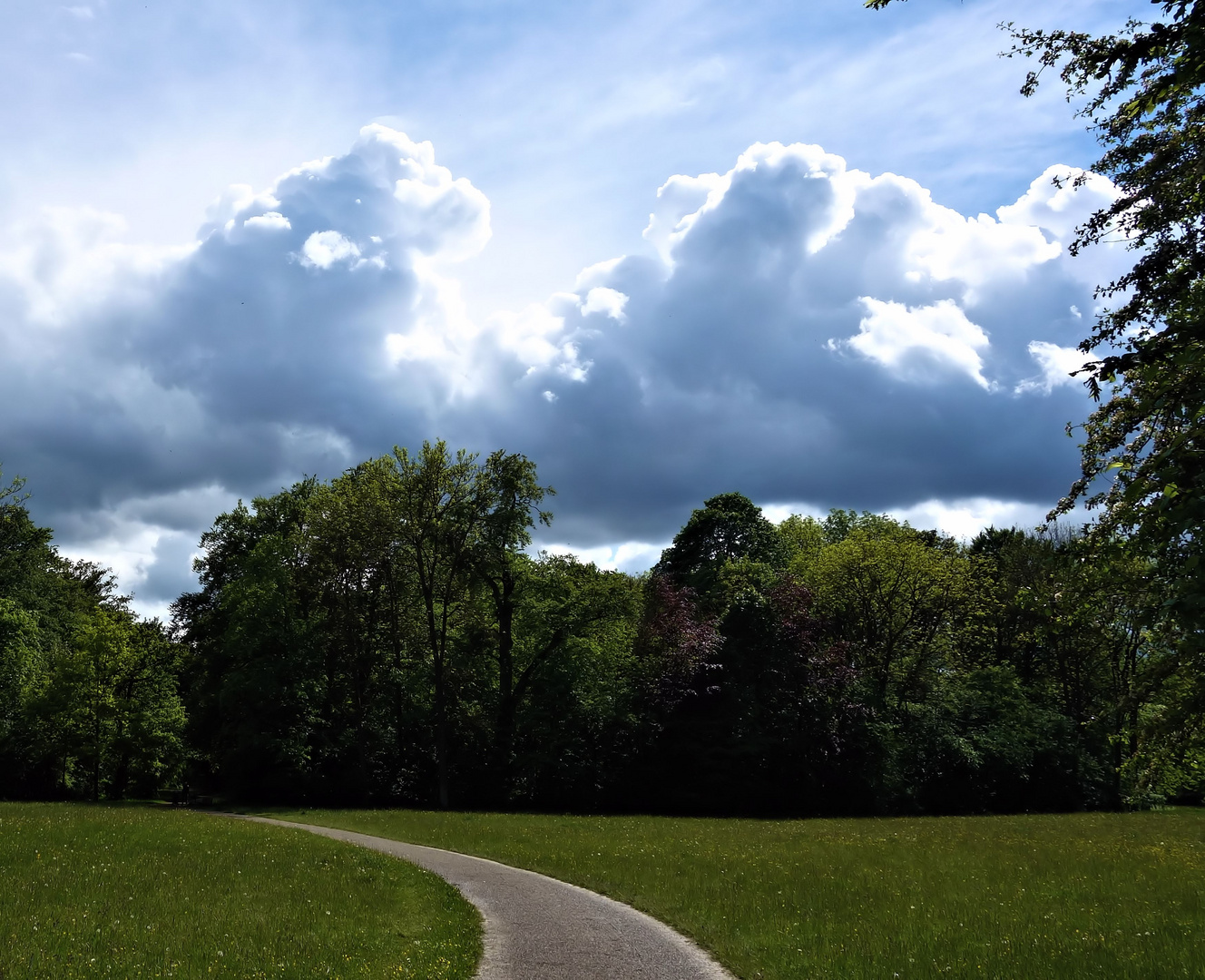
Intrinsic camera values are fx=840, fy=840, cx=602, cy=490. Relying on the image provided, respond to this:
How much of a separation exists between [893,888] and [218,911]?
13.2 metres

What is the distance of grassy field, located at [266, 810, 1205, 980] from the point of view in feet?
38.8

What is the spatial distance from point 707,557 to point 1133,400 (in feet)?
169

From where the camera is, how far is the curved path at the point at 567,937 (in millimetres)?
10953

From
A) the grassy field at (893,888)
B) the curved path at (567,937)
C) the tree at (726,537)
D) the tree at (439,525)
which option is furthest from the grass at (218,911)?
the tree at (726,537)

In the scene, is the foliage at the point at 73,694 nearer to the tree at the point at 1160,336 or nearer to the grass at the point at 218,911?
the grass at the point at 218,911

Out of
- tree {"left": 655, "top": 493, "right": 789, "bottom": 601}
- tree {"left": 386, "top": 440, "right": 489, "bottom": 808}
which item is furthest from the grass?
tree {"left": 655, "top": 493, "right": 789, "bottom": 601}

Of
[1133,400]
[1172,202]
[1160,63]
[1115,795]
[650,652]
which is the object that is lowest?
[1115,795]

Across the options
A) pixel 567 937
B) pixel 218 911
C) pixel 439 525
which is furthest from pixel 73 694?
pixel 567 937

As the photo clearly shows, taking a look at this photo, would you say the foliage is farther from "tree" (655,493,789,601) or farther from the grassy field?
"tree" (655,493,789,601)

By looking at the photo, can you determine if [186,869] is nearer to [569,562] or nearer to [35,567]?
[569,562]

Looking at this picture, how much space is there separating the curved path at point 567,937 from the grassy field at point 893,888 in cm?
58

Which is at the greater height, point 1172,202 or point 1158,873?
point 1172,202


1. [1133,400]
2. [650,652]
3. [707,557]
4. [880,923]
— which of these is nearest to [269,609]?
[650,652]

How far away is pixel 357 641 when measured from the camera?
49.3 m
